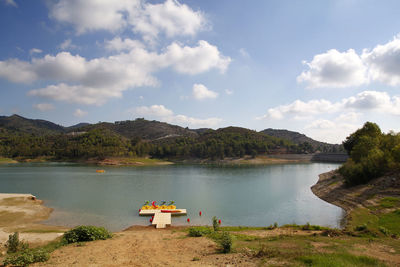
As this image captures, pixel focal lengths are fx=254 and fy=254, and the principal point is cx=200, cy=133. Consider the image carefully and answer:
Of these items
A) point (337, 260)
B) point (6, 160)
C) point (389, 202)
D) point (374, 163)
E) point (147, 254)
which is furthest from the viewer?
point (6, 160)

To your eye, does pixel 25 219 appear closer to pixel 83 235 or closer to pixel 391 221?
pixel 83 235

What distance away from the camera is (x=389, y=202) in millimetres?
31891

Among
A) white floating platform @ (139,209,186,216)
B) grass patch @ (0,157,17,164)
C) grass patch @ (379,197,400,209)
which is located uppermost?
grass patch @ (379,197,400,209)

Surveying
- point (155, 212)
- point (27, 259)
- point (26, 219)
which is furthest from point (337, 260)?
point (26, 219)

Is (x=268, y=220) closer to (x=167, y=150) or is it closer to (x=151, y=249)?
(x=151, y=249)

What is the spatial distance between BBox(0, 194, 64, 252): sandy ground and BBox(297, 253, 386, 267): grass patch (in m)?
20.2

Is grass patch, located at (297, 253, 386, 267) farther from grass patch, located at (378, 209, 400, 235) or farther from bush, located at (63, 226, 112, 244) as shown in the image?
bush, located at (63, 226, 112, 244)

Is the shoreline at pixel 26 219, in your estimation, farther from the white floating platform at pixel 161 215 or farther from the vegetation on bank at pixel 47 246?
the white floating platform at pixel 161 215

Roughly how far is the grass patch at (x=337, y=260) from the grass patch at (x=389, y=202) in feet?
77.9

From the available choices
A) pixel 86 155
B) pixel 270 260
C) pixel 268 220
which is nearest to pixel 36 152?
pixel 86 155

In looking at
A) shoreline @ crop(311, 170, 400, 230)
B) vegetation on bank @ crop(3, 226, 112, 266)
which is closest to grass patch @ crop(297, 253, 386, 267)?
vegetation on bank @ crop(3, 226, 112, 266)

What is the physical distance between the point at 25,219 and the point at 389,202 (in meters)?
46.4

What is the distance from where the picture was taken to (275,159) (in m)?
166

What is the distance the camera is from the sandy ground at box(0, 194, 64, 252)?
76.8ft
